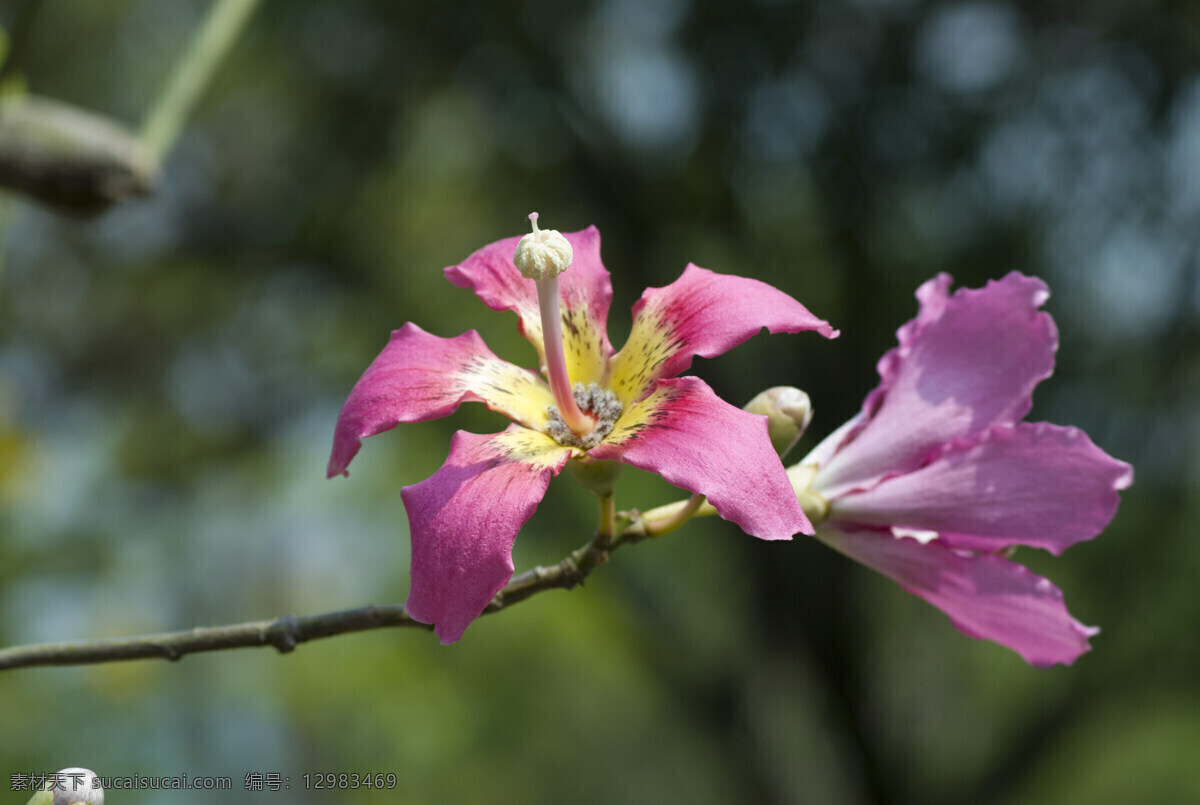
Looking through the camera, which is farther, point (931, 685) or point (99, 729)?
point (931, 685)

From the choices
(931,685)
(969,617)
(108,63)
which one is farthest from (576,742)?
(969,617)

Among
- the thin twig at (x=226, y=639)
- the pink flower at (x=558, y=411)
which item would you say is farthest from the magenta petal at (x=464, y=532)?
the thin twig at (x=226, y=639)

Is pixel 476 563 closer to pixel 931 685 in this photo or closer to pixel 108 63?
pixel 108 63

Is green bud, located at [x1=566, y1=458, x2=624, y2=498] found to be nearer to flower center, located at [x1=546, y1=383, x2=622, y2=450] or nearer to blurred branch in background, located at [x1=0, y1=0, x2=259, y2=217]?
flower center, located at [x1=546, y1=383, x2=622, y2=450]

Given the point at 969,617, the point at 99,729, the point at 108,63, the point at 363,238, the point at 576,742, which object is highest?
the point at 969,617

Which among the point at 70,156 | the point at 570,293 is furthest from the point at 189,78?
the point at 570,293

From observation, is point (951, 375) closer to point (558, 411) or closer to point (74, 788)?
point (558, 411)
